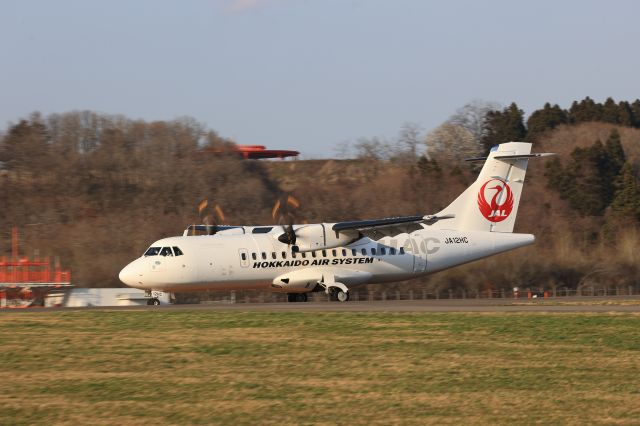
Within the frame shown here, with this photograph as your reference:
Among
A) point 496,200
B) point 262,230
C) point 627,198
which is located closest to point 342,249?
point 262,230

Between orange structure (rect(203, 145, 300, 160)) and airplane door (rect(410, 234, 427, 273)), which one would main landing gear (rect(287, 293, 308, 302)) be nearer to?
airplane door (rect(410, 234, 427, 273))

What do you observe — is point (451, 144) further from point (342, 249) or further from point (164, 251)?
point (164, 251)

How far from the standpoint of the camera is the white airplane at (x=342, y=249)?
29.4 m

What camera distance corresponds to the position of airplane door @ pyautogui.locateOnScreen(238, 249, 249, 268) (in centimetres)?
3008

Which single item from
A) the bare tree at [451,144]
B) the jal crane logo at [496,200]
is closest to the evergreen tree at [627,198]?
the bare tree at [451,144]

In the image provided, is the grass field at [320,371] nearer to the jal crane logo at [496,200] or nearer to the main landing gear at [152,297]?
the main landing gear at [152,297]

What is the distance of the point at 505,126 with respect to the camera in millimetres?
82500

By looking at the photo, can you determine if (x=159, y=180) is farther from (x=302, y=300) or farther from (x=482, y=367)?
(x=482, y=367)

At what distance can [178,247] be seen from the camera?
96.7ft

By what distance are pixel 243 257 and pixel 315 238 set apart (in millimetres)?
2363

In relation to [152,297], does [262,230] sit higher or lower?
higher

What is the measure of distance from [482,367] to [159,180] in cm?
4633

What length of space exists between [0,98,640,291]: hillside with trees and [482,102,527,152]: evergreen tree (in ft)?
28.6

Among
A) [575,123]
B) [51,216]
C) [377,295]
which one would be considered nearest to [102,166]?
[51,216]
